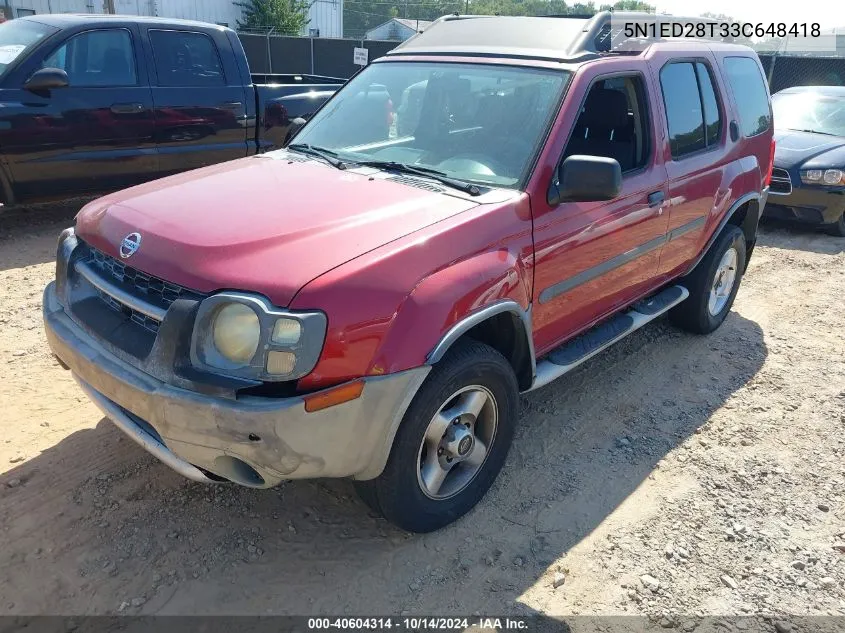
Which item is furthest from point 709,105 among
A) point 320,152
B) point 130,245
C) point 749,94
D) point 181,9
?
point 181,9

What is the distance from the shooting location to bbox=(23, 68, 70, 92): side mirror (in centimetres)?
603

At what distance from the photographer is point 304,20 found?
113ft

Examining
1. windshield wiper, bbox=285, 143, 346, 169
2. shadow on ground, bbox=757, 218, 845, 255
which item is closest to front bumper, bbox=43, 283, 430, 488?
windshield wiper, bbox=285, 143, 346, 169

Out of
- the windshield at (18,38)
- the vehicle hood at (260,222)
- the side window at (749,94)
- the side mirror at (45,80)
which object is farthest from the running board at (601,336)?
the windshield at (18,38)

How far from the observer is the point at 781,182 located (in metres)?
8.13

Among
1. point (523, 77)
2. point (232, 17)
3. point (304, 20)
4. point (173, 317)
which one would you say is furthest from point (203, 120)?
point (304, 20)

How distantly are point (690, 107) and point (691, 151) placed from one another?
0.96 feet

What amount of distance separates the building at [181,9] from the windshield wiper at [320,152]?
47.9ft

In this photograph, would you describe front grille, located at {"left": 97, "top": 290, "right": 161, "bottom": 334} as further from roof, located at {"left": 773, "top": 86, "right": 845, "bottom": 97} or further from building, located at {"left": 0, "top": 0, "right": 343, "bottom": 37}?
building, located at {"left": 0, "top": 0, "right": 343, "bottom": 37}

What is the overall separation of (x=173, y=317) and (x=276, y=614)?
3.93ft

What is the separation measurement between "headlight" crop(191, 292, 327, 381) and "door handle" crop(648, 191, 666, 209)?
2362 mm

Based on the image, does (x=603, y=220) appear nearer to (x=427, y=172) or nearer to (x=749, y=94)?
(x=427, y=172)

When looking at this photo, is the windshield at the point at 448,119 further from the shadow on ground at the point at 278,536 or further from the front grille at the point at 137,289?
the shadow on ground at the point at 278,536

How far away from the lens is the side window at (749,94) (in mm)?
4891
